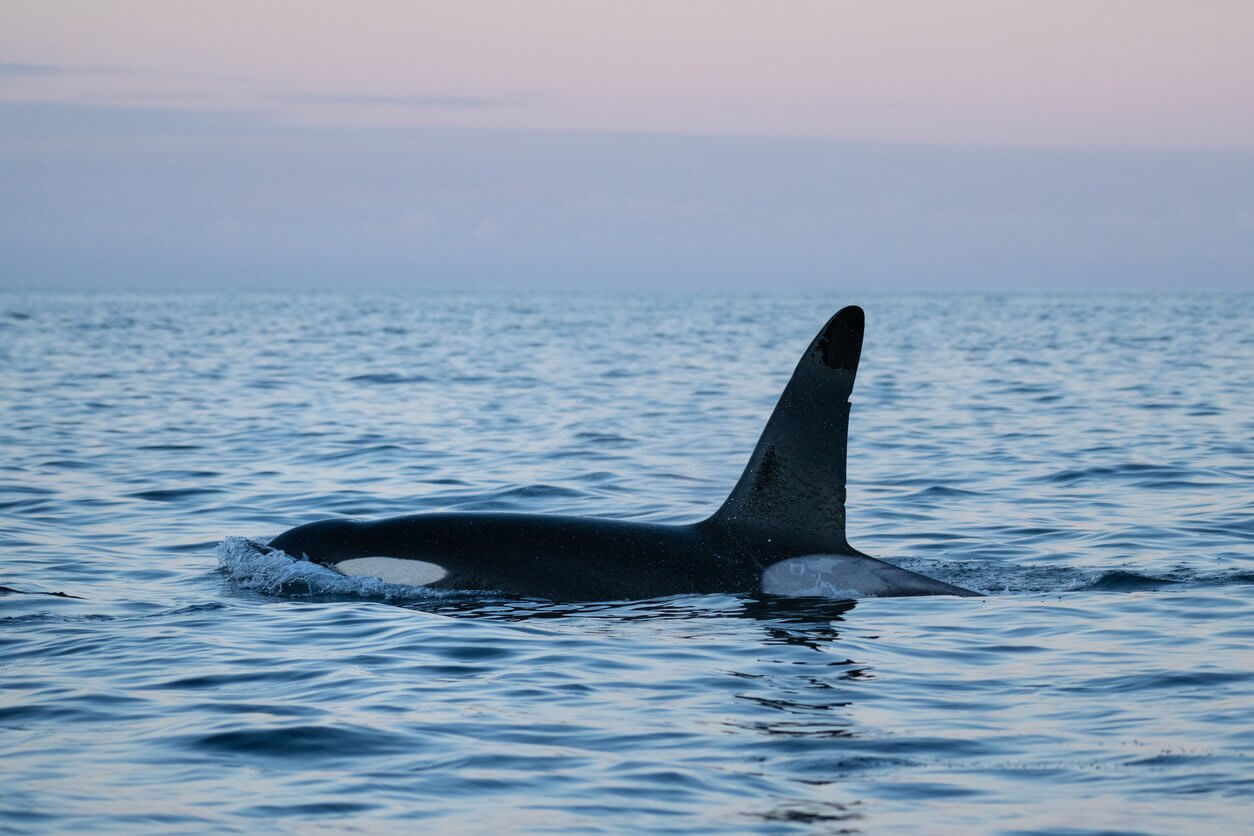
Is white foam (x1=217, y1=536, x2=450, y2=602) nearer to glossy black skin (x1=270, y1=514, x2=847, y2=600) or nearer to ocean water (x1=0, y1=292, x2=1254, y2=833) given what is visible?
ocean water (x1=0, y1=292, x2=1254, y2=833)

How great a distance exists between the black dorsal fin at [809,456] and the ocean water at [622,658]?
0.56 m

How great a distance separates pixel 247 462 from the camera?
63.8 ft

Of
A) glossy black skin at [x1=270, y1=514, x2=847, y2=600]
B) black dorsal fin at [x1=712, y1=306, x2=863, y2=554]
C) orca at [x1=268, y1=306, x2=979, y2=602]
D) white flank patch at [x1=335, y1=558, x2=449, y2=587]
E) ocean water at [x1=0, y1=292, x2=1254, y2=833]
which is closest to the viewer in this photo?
ocean water at [x1=0, y1=292, x2=1254, y2=833]

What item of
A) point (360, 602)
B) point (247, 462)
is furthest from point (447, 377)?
point (360, 602)

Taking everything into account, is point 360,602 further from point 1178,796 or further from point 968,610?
point 1178,796

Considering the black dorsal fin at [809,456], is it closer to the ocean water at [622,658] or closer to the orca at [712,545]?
the orca at [712,545]

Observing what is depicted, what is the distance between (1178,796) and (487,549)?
507 cm

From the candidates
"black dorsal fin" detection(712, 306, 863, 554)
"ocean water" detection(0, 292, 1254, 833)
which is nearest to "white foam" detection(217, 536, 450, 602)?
"ocean water" detection(0, 292, 1254, 833)

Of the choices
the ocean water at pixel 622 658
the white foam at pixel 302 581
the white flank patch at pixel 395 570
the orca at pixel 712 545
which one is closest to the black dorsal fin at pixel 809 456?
the orca at pixel 712 545

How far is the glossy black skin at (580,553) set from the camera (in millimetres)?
9992

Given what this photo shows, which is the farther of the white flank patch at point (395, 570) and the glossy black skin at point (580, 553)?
the white flank patch at point (395, 570)

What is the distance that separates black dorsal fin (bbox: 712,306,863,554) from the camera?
9.44 metres

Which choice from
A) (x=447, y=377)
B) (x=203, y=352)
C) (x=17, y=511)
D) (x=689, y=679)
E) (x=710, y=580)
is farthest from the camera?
(x=203, y=352)

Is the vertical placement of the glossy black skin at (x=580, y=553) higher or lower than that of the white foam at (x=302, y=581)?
higher
